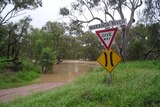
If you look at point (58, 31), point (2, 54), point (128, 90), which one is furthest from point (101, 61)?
point (58, 31)

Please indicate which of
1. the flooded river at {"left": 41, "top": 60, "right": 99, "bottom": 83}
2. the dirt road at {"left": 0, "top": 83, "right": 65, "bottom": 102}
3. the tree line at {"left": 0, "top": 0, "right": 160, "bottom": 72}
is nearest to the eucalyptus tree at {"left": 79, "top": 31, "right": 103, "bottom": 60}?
the tree line at {"left": 0, "top": 0, "right": 160, "bottom": 72}

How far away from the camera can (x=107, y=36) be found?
9.37 metres

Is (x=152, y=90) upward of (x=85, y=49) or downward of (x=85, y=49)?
downward

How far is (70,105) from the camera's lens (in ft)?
24.6

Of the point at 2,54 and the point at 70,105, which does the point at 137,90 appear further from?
the point at 2,54

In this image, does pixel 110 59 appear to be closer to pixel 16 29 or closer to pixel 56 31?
pixel 16 29

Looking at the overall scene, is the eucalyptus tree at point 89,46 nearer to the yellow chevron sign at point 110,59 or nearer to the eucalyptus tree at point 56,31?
the eucalyptus tree at point 56,31

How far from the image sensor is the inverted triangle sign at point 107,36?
9.22m

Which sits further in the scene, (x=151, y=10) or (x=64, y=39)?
(x=64, y=39)

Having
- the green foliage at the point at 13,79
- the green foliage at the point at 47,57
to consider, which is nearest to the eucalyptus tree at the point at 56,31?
the green foliage at the point at 47,57

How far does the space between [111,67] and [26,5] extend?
17740 mm

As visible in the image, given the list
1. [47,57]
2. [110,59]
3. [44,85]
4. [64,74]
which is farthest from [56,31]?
[110,59]

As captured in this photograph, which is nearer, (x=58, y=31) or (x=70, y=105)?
(x=70, y=105)

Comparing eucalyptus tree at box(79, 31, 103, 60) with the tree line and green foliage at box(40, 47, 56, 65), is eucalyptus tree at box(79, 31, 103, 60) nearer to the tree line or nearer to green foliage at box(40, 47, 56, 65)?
the tree line
